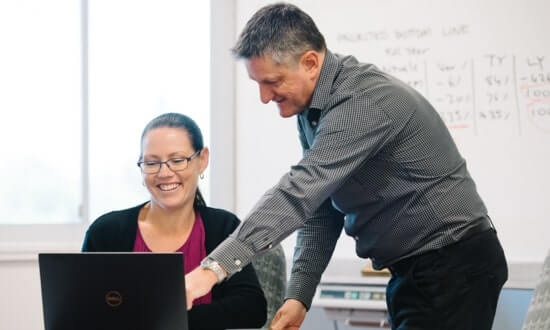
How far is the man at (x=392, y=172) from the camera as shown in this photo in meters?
1.40

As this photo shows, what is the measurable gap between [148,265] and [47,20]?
2.31 m

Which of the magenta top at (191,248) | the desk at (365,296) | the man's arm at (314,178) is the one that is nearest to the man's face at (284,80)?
the man's arm at (314,178)

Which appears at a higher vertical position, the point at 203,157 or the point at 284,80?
the point at 284,80

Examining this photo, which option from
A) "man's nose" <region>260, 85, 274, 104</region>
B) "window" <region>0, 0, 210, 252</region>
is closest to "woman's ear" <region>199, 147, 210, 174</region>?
"man's nose" <region>260, 85, 274, 104</region>

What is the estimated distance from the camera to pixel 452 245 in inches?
57.4

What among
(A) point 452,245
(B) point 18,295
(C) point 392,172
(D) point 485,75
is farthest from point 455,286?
(B) point 18,295

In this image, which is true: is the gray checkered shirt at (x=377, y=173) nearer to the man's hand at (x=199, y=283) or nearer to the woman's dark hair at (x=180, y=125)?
the man's hand at (x=199, y=283)

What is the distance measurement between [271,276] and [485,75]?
1336mm

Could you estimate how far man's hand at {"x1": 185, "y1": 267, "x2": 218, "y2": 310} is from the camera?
1.19 metres

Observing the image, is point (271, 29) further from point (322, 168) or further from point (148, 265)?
point (148, 265)

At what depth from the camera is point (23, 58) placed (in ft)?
10.2

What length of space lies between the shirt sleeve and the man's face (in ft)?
0.30

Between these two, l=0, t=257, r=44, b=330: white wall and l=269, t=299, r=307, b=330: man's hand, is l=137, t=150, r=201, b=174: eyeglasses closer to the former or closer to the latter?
l=269, t=299, r=307, b=330: man's hand

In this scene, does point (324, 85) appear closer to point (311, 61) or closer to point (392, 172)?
point (311, 61)
